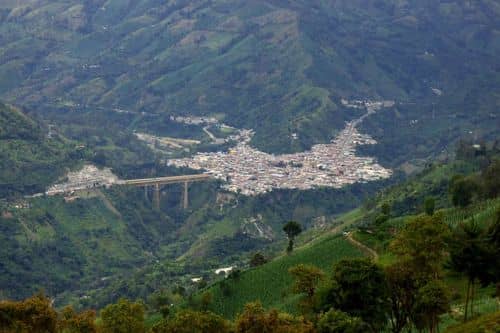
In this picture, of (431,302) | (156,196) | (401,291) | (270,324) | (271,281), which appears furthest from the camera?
(156,196)

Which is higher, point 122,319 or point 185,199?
point 122,319

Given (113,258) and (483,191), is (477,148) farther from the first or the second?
(113,258)

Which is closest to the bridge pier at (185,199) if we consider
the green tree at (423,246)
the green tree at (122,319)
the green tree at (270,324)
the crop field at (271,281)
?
the crop field at (271,281)

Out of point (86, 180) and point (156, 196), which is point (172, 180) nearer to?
point (156, 196)

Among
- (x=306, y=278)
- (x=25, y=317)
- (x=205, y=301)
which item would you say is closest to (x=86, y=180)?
(x=205, y=301)

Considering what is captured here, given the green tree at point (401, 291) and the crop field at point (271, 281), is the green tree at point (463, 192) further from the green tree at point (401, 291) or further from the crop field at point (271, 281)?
the green tree at point (401, 291)
